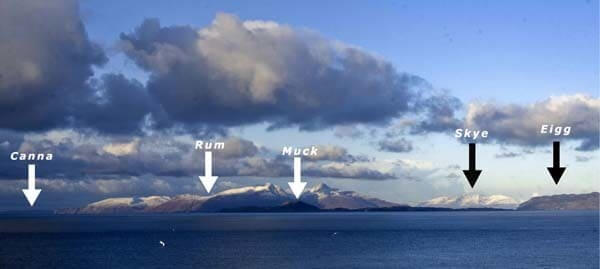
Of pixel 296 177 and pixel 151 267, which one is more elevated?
pixel 296 177

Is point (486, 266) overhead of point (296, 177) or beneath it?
beneath

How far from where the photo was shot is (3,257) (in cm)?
19800

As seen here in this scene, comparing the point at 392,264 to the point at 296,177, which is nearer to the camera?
the point at 296,177

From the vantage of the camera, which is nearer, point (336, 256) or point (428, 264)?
point (428, 264)

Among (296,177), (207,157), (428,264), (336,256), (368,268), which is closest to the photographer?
(207,157)

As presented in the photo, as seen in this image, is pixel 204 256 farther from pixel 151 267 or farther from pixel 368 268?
pixel 368 268

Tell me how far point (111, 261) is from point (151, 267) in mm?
21032

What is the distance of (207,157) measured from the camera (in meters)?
71.9

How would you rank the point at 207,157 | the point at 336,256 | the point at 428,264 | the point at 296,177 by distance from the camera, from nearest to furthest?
the point at 207,157 < the point at 296,177 < the point at 428,264 < the point at 336,256

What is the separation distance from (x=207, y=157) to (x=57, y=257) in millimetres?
142987

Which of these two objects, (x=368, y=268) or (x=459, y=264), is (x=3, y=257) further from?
(x=459, y=264)

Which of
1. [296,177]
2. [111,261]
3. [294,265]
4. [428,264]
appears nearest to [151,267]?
[111,261]

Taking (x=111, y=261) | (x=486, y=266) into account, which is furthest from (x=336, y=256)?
(x=111, y=261)

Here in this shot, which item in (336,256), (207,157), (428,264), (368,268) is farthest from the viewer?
(336,256)
